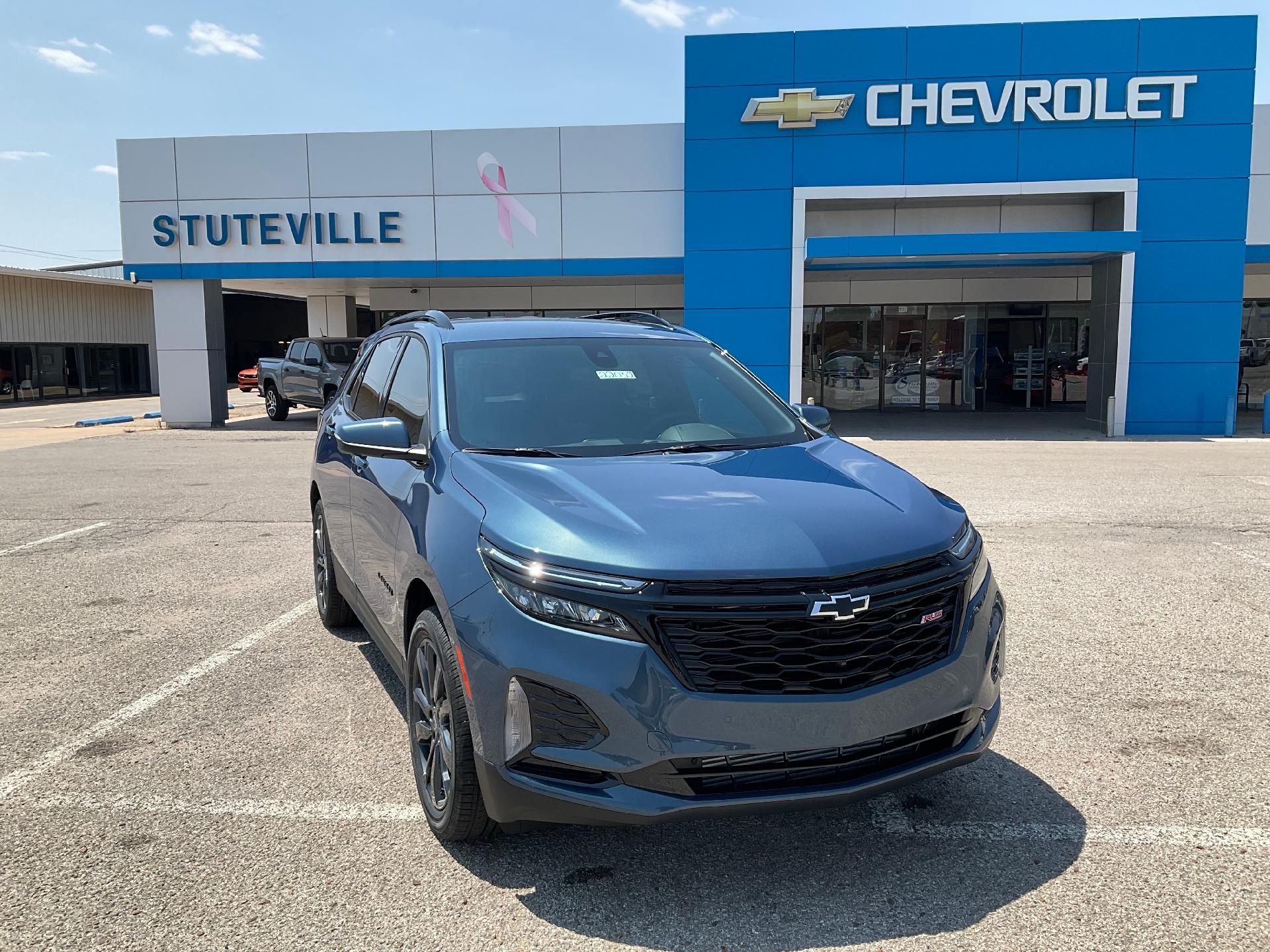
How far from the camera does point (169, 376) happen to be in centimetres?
2194

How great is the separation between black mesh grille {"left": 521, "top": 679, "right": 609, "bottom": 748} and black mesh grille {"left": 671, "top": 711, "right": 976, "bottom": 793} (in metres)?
0.25

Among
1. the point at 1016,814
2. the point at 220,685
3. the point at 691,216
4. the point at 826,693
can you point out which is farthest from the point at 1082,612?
the point at 691,216

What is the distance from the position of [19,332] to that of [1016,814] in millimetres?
38983

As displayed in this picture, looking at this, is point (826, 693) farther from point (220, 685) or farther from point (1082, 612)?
point (1082, 612)

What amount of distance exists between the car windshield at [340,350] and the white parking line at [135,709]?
57.1 ft

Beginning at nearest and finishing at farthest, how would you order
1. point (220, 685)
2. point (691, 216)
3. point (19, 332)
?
point (220, 685) → point (691, 216) → point (19, 332)

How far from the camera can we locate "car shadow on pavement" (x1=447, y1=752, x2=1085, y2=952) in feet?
9.34

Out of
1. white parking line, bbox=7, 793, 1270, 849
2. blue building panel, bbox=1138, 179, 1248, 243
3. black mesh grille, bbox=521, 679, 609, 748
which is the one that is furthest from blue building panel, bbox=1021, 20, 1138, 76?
black mesh grille, bbox=521, 679, 609, 748

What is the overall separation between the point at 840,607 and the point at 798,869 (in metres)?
0.98

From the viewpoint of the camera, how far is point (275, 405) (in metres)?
23.8

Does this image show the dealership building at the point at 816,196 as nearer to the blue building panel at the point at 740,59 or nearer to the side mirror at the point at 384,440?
the blue building panel at the point at 740,59

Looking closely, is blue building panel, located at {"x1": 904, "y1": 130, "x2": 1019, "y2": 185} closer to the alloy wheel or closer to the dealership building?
the dealership building

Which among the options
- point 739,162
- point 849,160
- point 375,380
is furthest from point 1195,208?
point 375,380

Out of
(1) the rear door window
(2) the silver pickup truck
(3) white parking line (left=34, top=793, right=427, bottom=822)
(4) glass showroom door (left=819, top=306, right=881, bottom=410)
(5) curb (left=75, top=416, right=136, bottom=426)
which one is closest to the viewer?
(3) white parking line (left=34, top=793, right=427, bottom=822)
